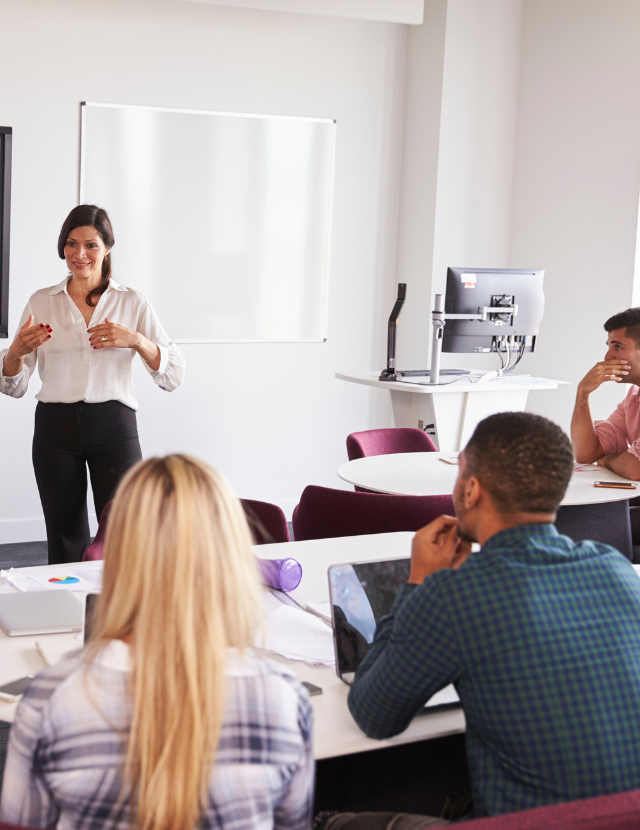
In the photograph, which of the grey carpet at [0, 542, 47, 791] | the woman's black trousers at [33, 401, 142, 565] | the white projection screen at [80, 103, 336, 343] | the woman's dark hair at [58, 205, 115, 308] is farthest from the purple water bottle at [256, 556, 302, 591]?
the white projection screen at [80, 103, 336, 343]

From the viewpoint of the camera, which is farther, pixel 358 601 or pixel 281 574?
pixel 281 574

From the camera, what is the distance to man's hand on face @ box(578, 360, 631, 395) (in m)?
3.38

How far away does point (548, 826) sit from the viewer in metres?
0.99

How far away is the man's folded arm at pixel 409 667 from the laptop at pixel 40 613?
26.8 inches

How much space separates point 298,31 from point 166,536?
4789 millimetres

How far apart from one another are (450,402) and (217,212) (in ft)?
5.97

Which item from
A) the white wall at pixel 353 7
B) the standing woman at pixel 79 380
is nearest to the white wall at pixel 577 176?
the white wall at pixel 353 7

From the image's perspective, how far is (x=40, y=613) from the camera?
180 centimetres

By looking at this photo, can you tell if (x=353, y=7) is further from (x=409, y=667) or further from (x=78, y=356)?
(x=409, y=667)

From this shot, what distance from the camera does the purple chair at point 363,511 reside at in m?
2.64

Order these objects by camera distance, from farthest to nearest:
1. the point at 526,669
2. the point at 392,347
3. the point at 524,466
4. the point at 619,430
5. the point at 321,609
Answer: the point at 392,347 → the point at 619,430 → the point at 321,609 → the point at 524,466 → the point at 526,669

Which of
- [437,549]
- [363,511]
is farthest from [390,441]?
[437,549]

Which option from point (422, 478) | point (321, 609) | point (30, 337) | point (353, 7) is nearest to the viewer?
point (321, 609)

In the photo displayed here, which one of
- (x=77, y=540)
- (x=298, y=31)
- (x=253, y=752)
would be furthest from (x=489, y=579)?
(x=298, y=31)
